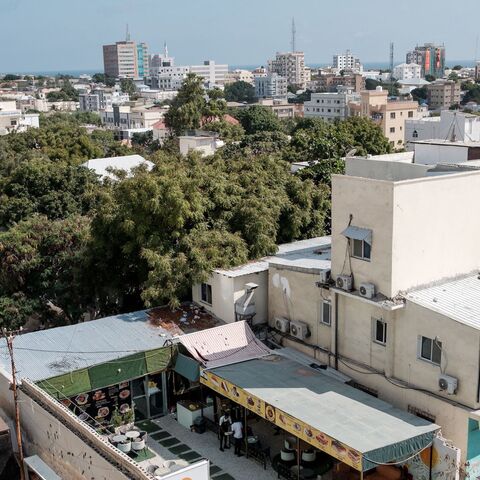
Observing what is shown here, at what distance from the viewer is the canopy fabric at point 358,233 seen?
679 inches

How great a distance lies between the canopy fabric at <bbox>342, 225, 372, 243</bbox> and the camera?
17.2 metres

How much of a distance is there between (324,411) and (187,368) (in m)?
4.91

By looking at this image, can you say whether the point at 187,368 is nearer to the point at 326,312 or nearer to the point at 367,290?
the point at 326,312

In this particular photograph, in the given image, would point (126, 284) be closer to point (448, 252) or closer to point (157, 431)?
point (157, 431)

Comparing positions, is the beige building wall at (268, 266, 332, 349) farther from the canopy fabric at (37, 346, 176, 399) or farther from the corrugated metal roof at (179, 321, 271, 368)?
the canopy fabric at (37, 346, 176, 399)

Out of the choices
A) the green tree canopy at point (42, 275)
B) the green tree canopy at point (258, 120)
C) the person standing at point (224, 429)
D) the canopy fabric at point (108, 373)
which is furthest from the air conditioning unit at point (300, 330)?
the green tree canopy at point (258, 120)

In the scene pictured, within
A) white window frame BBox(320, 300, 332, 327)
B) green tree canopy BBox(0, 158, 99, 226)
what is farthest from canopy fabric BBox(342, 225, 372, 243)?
green tree canopy BBox(0, 158, 99, 226)

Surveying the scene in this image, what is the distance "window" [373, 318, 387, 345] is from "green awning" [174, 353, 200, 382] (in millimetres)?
5001

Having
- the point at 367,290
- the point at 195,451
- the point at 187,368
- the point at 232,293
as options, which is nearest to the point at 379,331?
the point at 367,290

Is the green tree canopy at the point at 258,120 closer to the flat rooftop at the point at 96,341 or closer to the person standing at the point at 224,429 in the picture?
the flat rooftop at the point at 96,341

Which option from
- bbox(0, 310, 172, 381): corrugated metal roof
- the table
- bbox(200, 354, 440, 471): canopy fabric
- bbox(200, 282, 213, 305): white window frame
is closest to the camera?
bbox(200, 354, 440, 471): canopy fabric

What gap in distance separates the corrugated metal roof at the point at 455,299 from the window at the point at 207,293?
7165mm

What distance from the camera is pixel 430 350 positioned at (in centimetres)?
1627

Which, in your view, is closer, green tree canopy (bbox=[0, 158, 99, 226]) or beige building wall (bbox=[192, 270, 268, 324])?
beige building wall (bbox=[192, 270, 268, 324])
